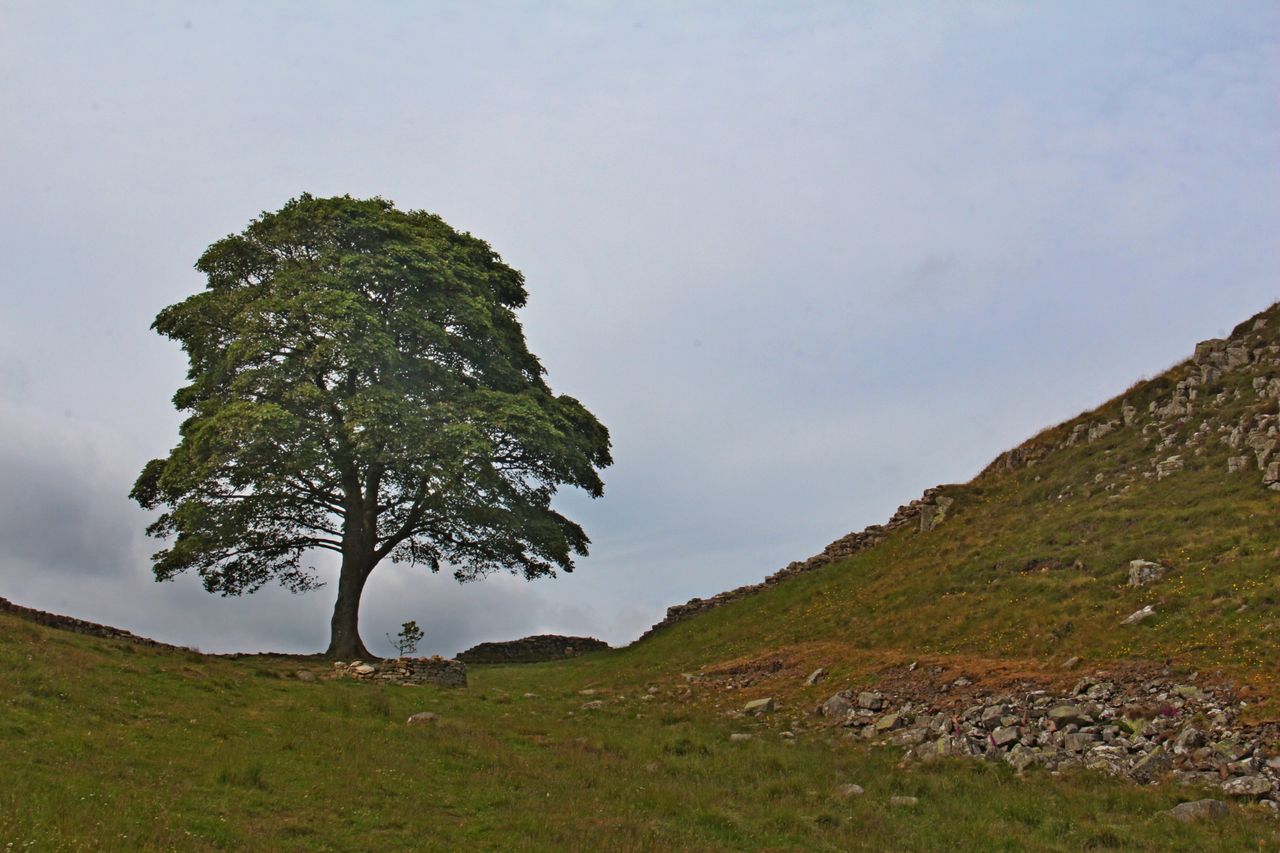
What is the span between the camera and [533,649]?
144ft

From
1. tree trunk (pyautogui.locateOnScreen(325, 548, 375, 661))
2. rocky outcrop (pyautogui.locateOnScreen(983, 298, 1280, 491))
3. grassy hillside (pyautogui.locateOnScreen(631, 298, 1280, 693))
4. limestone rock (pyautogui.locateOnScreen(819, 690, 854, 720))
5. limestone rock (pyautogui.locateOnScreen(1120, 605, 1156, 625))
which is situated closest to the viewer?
grassy hillside (pyautogui.locateOnScreen(631, 298, 1280, 693))

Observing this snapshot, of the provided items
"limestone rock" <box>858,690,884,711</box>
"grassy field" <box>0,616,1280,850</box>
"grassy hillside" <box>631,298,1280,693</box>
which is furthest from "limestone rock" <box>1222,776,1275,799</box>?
"limestone rock" <box>858,690,884,711</box>

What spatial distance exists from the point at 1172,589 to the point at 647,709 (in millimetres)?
12934

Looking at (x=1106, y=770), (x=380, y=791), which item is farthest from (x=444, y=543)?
(x=1106, y=770)

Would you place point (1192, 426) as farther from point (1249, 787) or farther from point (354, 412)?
point (354, 412)

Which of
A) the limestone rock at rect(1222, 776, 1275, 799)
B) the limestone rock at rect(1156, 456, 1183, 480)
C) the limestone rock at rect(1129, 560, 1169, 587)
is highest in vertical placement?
the limestone rock at rect(1156, 456, 1183, 480)

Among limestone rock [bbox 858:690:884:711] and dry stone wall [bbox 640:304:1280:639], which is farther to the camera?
dry stone wall [bbox 640:304:1280:639]

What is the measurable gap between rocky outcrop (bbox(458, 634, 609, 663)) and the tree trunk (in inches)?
367

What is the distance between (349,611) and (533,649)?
1227 centimetres

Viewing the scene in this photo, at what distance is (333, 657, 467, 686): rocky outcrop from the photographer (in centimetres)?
2700

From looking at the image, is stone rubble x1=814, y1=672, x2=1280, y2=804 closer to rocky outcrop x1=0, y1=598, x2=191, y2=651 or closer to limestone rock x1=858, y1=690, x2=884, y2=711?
limestone rock x1=858, y1=690, x2=884, y2=711

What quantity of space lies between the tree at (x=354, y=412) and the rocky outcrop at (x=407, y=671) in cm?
574

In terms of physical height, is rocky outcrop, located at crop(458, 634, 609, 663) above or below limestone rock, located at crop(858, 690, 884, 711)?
above

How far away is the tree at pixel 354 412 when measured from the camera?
1193 inches
